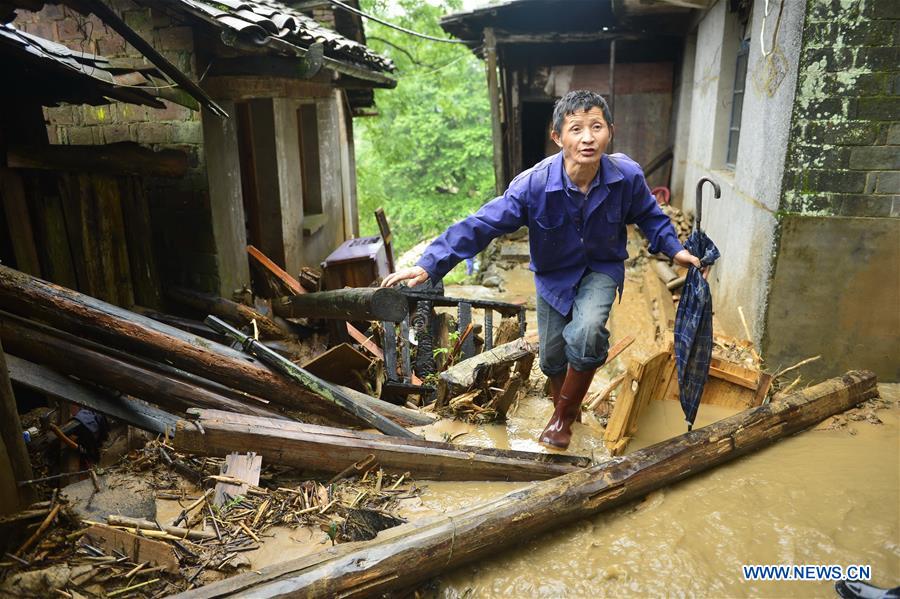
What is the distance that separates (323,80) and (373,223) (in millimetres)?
13618

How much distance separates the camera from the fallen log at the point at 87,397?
11.1ft

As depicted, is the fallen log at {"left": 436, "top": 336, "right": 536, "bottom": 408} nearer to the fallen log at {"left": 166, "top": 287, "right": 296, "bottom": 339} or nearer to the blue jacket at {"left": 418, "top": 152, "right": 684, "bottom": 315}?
the blue jacket at {"left": 418, "top": 152, "right": 684, "bottom": 315}

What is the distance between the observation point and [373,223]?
22.3 m

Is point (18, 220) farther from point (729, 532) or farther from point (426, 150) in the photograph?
point (426, 150)

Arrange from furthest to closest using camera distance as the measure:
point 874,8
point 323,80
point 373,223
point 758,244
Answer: point 373,223
point 323,80
point 758,244
point 874,8

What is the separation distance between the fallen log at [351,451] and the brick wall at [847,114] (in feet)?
10.8

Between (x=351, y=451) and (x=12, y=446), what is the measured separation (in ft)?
5.02

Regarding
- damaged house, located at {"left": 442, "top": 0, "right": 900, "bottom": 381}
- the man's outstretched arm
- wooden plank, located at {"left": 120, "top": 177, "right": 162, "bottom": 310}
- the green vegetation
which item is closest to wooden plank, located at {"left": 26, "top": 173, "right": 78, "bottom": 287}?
wooden plank, located at {"left": 120, "top": 177, "right": 162, "bottom": 310}

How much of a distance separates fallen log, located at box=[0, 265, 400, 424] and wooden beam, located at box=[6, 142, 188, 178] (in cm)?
139

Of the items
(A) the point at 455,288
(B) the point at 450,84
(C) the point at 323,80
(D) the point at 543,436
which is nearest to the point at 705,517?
(D) the point at 543,436

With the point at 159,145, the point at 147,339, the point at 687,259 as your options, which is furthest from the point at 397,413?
the point at 159,145

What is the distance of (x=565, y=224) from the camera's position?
3.50 meters

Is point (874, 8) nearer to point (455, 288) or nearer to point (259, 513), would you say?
point (259, 513)

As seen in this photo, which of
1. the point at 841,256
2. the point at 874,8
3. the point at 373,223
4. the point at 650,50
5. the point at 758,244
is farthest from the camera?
the point at 373,223
